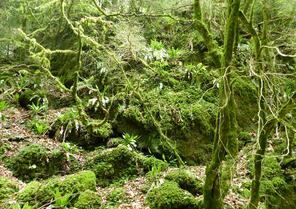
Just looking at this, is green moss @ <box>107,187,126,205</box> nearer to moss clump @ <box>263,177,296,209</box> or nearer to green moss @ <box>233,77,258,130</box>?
moss clump @ <box>263,177,296,209</box>

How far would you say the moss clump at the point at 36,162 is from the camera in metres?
7.75

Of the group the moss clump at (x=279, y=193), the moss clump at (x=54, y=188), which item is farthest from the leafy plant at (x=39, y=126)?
the moss clump at (x=279, y=193)

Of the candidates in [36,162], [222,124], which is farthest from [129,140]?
[222,124]

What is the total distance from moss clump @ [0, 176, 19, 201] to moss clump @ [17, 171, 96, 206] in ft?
0.96

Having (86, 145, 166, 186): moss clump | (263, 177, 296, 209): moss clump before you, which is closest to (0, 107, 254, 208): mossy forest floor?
(86, 145, 166, 186): moss clump

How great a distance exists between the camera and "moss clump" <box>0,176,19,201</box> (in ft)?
21.3

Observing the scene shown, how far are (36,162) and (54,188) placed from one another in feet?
5.04

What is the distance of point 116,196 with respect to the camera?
694 centimetres

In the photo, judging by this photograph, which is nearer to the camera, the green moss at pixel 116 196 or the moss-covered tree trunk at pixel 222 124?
the moss-covered tree trunk at pixel 222 124

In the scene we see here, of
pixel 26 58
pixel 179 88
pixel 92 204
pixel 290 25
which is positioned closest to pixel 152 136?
pixel 179 88

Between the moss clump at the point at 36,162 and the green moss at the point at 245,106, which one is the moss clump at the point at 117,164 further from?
the green moss at the point at 245,106

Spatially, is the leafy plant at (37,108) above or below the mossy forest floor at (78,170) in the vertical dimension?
above

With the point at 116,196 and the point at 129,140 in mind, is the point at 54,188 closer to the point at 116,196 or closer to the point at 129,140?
the point at 116,196

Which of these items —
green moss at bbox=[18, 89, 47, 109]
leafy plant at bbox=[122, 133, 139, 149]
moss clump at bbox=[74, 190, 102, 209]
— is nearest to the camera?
moss clump at bbox=[74, 190, 102, 209]
